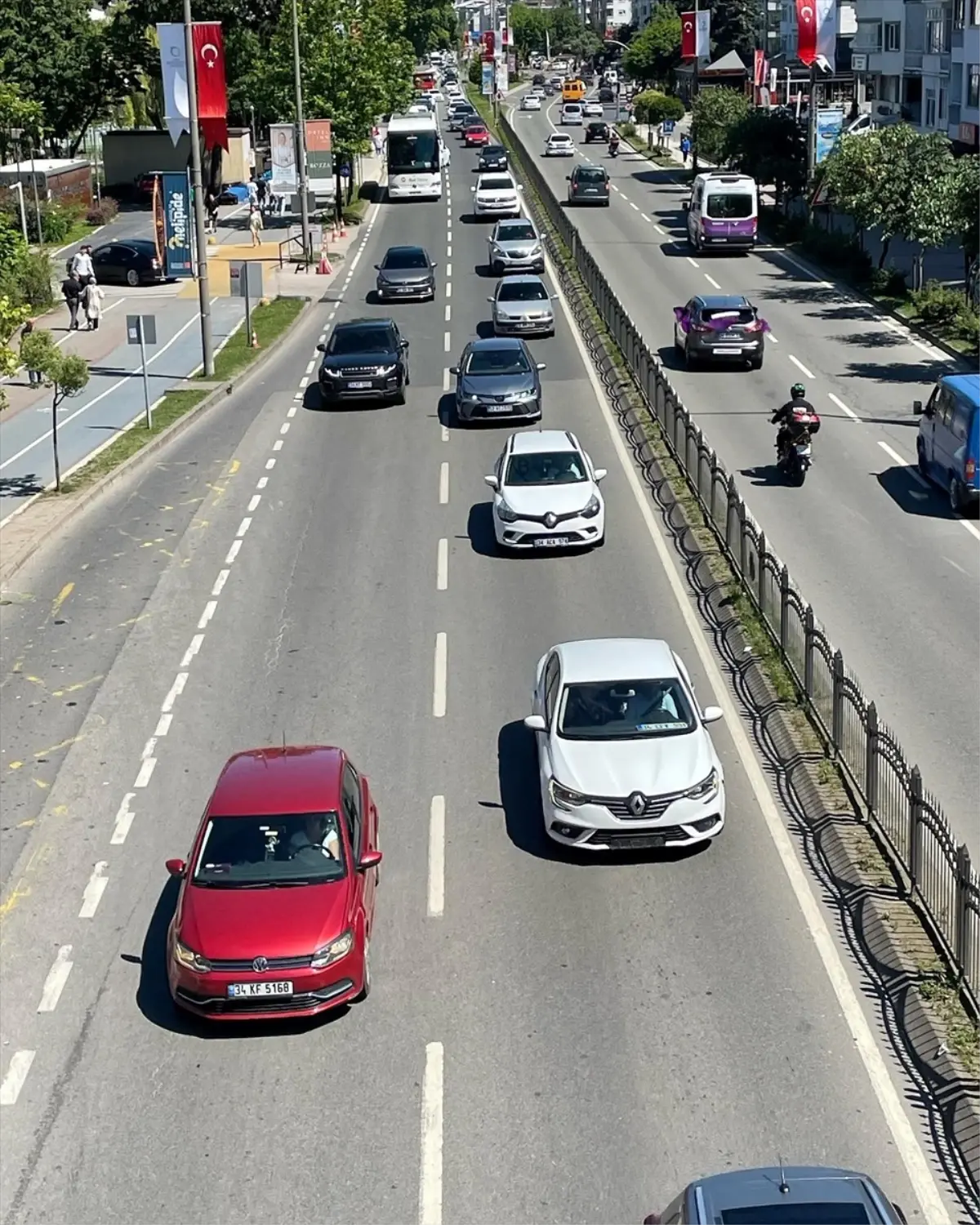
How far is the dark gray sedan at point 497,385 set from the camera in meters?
32.9

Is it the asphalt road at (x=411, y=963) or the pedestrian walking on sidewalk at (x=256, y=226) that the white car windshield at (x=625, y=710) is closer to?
the asphalt road at (x=411, y=963)

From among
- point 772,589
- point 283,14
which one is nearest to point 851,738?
point 772,589

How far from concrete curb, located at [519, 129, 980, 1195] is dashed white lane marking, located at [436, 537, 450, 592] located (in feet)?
12.1

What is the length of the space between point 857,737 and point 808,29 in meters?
45.3

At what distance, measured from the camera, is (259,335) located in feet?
150

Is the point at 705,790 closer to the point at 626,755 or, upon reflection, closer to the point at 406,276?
the point at 626,755

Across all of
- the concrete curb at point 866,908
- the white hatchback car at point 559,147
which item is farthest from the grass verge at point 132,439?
the white hatchback car at point 559,147

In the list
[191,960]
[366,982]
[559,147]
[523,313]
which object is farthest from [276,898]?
[559,147]

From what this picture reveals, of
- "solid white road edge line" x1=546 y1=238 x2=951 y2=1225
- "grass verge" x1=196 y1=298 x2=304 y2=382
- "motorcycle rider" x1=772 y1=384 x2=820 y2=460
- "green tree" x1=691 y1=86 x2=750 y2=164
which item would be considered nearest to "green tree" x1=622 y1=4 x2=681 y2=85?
"green tree" x1=691 y1=86 x2=750 y2=164

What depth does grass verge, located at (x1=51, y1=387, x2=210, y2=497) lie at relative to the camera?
30375mm

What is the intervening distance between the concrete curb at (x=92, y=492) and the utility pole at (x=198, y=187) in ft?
3.69

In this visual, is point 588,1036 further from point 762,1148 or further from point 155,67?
point 155,67

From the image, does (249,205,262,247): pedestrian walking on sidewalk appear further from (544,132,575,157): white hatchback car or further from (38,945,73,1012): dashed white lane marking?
(38,945,73,1012): dashed white lane marking

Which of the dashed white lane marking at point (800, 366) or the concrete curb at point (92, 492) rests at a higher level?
the dashed white lane marking at point (800, 366)
